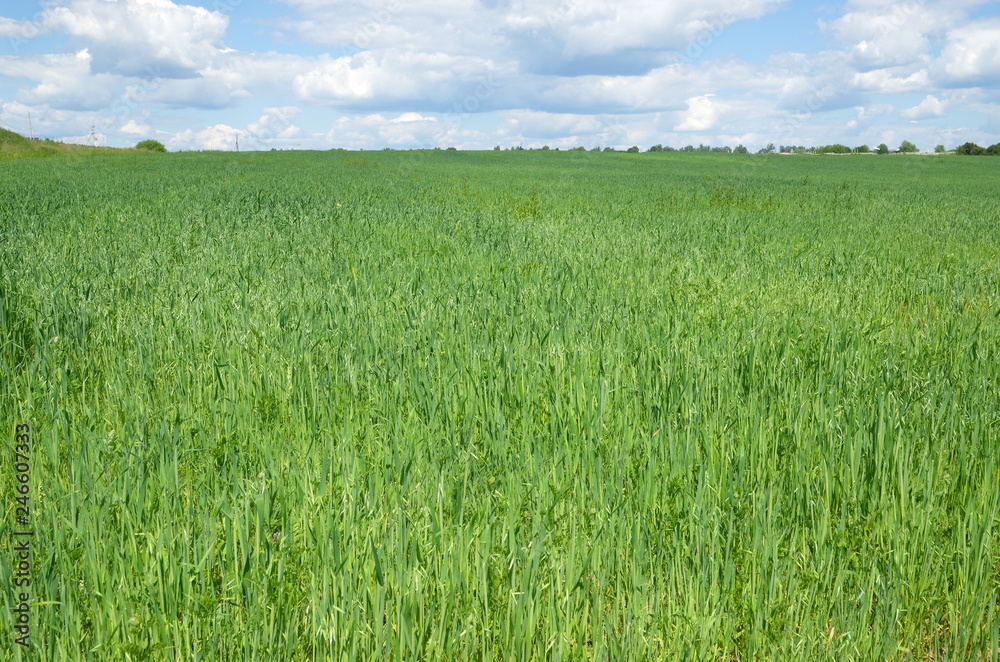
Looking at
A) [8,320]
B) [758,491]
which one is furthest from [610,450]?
[8,320]

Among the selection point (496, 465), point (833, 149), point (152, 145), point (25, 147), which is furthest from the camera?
point (833, 149)

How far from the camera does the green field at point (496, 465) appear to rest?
1987 mm

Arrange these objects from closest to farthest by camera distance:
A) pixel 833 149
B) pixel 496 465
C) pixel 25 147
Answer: pixel 496 465 → pixel 25 147 → pixel 833 149

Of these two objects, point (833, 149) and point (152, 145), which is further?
point (833, 149)

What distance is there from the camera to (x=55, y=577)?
1960 millimetres

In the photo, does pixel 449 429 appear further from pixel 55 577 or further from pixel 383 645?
pixel 55 577

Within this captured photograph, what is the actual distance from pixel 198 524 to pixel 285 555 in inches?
25.1

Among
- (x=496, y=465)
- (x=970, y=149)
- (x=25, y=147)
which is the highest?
(x=970, y=149)

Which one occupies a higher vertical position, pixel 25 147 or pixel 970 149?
pixel 970 149

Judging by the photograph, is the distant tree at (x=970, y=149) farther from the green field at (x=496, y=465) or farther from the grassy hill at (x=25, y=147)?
the grassy hill at (x=25, y=147)

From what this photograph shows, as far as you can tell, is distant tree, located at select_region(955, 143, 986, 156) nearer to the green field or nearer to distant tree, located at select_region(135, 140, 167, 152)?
the green field

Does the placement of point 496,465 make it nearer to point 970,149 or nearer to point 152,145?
point 152,145

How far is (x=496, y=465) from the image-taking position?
2850mm

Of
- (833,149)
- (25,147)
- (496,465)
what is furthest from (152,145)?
(833,149)
